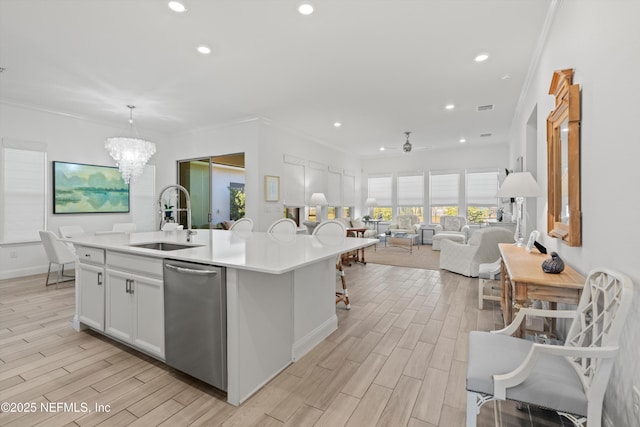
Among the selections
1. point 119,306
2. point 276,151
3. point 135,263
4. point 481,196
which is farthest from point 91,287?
point 481,196

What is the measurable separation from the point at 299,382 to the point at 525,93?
16.2ft

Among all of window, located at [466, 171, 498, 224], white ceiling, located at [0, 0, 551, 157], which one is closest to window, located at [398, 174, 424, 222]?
window, located at [466, 171, 498, 224]

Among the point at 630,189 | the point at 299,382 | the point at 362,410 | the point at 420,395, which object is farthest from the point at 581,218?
the point at 299,382

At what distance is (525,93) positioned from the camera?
14.5ft

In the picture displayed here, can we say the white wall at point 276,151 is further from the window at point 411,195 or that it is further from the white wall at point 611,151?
the white wall at point 611,151

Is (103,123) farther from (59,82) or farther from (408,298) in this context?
(408,298)

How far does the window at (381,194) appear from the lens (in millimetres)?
10344

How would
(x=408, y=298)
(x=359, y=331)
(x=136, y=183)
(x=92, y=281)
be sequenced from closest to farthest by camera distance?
(x=92, y=281)
(x=359, y=331)
(x=408, y=298)
(x=136, y=183)

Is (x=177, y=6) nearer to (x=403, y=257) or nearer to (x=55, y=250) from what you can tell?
(x=55, y=250)

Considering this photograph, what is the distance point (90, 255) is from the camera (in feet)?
8.95

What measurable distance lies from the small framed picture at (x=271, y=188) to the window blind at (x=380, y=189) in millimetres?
5081

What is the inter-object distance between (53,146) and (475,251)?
744cm

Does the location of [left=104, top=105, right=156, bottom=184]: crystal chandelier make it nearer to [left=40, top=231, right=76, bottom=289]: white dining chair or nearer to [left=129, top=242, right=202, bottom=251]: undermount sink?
[left=40, top=231, right=76, bottom=289]: white dining chair

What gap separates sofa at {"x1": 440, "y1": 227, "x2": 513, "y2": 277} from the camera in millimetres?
4371
